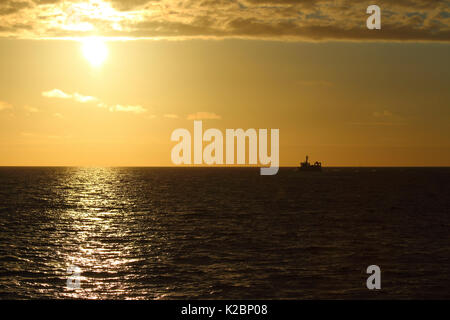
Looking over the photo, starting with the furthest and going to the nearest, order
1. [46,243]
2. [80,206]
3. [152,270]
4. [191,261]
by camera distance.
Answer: [80,206], [46,243], [191,261], [152,270]

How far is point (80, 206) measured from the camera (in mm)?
69812

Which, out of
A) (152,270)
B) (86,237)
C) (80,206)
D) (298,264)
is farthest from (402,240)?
(80,206)

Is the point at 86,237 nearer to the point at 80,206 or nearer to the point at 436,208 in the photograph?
the point at 80,206
